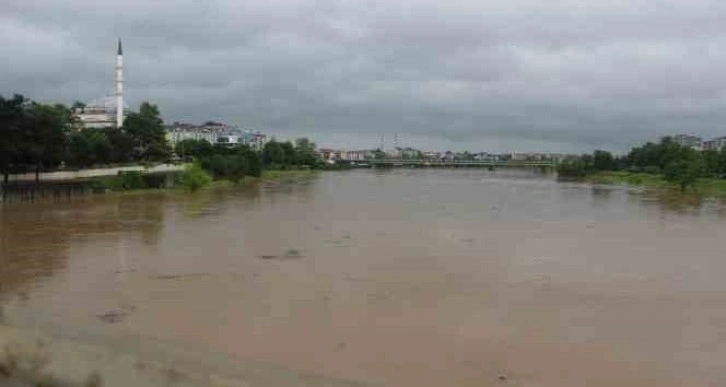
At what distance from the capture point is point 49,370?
5578 millimetres

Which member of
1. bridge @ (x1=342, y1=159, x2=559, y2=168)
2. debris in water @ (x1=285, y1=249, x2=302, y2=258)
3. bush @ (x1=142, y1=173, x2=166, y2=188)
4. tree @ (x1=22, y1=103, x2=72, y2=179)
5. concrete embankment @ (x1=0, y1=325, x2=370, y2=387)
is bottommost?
debris in water @ (x1=285, y1=249, x2=302, y2=258)

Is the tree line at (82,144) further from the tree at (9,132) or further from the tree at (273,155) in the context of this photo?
the tree at (273,155)

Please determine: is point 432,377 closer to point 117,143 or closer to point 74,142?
point 74,142

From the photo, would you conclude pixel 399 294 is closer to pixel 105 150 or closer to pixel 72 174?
pixel 72 174

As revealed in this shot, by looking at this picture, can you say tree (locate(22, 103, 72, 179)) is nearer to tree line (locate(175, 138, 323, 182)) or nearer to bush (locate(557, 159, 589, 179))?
tree line (locate(175, 138, 323, 182))

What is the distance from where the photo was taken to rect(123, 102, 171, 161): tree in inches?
2724

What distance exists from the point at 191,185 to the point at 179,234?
93.1 ft

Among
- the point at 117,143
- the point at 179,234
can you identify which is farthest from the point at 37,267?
the point at 117,143

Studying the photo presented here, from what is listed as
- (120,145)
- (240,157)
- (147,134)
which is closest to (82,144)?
(120,145)

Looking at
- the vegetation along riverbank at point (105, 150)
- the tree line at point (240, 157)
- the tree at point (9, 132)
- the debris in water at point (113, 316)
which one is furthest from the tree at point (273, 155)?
the debris in water at point (113, 316)

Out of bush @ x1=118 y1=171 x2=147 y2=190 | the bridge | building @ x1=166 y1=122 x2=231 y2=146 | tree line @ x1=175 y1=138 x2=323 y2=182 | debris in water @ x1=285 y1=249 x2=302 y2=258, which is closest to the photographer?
debris in water @ x1=285 y1=249 x2=302 y2=258

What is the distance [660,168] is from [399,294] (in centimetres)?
8644

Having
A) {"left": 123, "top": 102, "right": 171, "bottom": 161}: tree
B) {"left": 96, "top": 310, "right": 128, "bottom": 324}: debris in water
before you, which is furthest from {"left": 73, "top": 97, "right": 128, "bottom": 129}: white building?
{"left": 96, "top": 310, "right": 128, "bottom": 324}: debris in water

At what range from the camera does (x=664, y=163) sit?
283 ft
